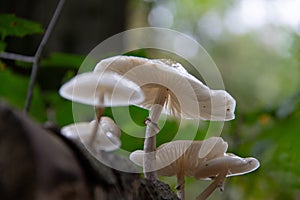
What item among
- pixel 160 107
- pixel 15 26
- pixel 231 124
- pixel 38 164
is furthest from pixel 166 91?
pixel 231 124

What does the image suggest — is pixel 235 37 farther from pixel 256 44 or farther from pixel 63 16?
pixel 63 16

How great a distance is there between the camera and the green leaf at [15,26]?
4.37 feet

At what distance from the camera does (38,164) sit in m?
0.48

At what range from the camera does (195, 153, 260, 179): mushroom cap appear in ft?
2.57

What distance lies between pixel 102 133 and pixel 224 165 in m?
0.27

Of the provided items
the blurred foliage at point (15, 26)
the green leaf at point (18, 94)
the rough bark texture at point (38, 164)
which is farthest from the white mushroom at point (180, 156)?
the green leaf at point (18, 94)

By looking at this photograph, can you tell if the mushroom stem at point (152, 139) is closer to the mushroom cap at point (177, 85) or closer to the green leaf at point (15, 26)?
the mushroom cap at point (177, 85)

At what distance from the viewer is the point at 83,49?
2693mm

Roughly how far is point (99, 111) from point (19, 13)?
1999 millimetres

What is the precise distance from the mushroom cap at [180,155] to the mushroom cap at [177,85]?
0.29 ft

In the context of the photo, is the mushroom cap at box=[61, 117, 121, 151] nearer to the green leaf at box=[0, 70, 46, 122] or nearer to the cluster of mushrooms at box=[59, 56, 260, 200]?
the cluster of mushrooms at box=[59, 56, 260, 200]

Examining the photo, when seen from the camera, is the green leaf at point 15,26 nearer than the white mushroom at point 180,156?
No

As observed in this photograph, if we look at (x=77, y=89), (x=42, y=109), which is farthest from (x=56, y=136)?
(x=42, y=109)

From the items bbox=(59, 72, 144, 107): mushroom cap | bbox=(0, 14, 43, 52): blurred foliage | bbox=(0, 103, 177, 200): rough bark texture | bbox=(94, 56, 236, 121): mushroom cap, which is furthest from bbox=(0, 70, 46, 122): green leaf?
bbox=(0, 103, 177, 200): rough bark texture
